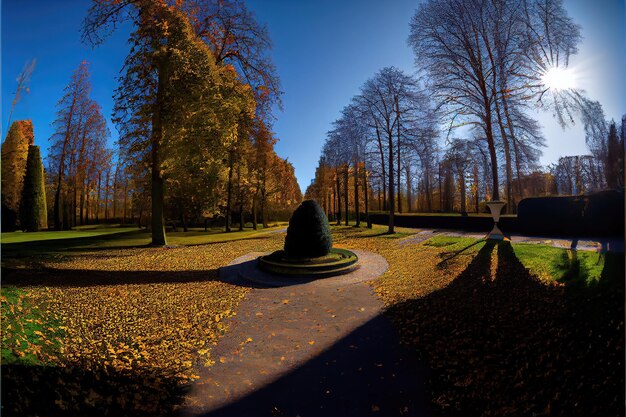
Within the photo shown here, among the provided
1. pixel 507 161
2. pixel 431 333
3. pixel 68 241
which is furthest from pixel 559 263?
pixel 68 241

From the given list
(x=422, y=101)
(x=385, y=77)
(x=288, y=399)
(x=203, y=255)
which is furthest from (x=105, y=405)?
(x=385, y=77)

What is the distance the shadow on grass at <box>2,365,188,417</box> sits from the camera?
209cm

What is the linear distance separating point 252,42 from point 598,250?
34.3ft

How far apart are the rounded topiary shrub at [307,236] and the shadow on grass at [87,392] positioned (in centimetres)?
552

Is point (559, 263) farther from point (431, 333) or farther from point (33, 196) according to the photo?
point (33, 196)

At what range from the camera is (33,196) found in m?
5.68

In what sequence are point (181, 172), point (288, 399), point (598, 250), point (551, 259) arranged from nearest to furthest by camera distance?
point (288, 399) < point (598, 250) < point (551, 259) < point (181, 172)

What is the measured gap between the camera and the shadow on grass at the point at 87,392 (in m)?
2.09

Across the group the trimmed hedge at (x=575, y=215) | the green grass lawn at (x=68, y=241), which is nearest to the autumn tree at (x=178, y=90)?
the green grass lawn at (x=68, y=241)

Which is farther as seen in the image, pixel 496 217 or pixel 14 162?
pixel 496 217

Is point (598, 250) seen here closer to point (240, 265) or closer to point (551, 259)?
point (551, 259)

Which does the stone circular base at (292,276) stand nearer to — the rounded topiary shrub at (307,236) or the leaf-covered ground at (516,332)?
the rounded topiary shrub at (307,236)

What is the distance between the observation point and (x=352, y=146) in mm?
13625

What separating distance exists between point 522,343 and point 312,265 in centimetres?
505
